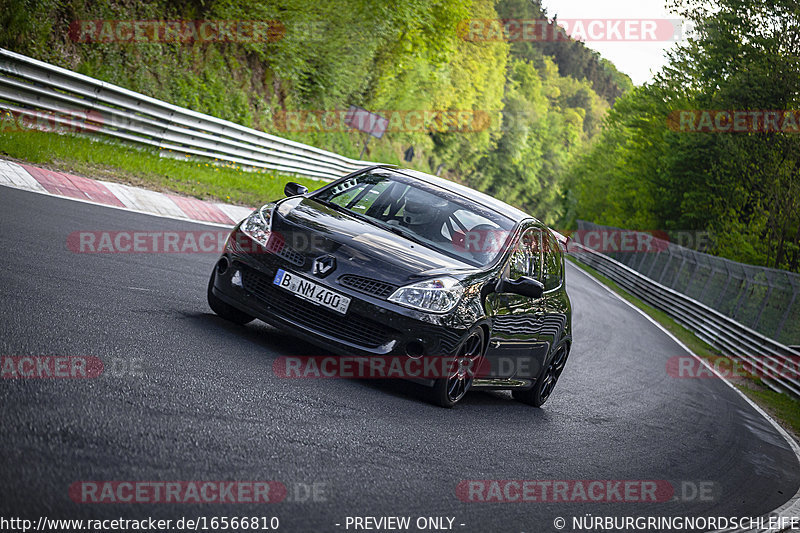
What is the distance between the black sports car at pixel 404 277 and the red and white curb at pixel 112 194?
207 inches

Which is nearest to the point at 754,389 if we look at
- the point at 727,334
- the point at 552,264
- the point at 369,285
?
the point at 727,334

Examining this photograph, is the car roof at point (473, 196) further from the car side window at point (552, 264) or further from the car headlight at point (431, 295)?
the car headlight at point (431, 295)

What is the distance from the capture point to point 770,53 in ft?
125

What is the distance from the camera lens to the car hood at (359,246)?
6.45 metres

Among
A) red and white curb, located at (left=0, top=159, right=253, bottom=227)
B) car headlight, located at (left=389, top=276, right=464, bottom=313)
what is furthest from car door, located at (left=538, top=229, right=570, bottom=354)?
red and white curb, located at (left=0, top=159, right=253, bottom=227)

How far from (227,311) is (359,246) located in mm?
1419

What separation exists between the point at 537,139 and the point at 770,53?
6861 centimetres

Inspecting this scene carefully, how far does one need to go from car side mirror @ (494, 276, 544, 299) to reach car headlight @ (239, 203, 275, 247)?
1841 millimetres

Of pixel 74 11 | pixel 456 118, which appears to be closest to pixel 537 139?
pixel 456 118

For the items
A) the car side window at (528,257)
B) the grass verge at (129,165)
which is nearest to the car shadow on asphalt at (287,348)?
the car side window at (528,257)

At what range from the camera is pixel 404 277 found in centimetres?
643

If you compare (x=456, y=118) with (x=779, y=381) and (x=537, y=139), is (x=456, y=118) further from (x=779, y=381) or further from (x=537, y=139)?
(x=779, y=381)

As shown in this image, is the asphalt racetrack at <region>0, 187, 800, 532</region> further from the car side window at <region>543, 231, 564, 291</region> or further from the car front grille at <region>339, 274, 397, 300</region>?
the car side window at <region>543, 231, 564, 291</region>

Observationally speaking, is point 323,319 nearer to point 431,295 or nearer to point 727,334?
point 431,295
